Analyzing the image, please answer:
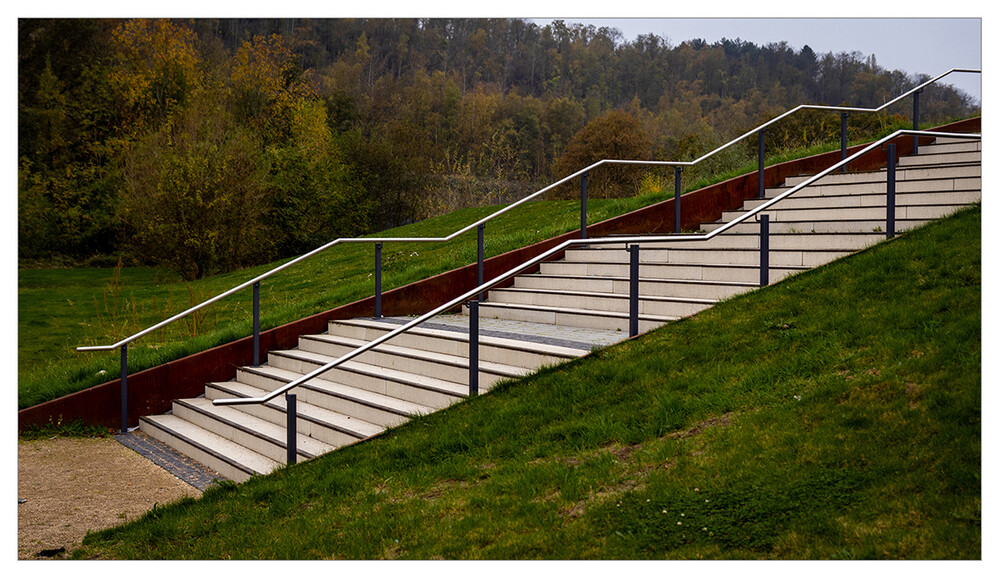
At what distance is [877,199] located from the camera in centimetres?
911

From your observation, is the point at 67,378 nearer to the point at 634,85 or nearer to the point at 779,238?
the point at 779,238

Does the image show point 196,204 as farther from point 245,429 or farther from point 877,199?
point 877,199

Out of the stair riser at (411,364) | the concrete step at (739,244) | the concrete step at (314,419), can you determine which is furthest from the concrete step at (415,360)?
the concrete step at (739,244)

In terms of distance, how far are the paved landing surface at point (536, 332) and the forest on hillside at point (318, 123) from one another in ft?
23.1

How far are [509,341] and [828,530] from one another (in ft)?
12.5

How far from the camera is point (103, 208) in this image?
30969 mm

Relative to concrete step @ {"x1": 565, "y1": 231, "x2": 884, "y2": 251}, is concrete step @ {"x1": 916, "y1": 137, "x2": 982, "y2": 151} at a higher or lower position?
higher

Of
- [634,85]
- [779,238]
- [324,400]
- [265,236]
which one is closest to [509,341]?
[324,400]

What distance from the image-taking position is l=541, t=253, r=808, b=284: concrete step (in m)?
7.87

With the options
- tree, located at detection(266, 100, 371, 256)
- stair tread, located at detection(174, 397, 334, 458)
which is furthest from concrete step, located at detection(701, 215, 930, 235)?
tree, located at detection(266, 100, 371, 256)

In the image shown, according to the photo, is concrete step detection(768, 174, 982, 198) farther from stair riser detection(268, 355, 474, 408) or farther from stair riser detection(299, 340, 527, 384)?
stair riser detection(268, 355, 474, 408)

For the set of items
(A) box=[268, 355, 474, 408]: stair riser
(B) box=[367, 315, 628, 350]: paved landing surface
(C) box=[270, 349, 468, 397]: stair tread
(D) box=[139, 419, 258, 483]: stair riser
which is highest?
(B) box=[367, 315, 628, 350]: paved landing surface

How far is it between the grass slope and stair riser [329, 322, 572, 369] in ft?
1.52

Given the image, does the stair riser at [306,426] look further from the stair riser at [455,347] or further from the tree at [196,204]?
the tree at [196,204]
